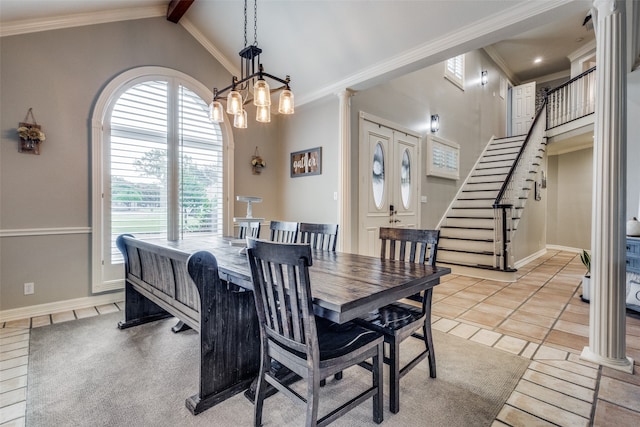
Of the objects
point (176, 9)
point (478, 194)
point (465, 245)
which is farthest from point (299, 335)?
point (478, 194)

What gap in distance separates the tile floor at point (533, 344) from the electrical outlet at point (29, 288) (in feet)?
0.91

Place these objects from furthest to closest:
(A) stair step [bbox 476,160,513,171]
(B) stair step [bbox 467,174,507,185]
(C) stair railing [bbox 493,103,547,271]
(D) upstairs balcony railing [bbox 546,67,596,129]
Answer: (A) stair step [bbox 476,160,513,171]
(B) stair step [bbox 467,174,507,185]
(D) upstairs balcony railing [bbox 546,67,596,129]
(C) stair railing [bbox 493,103,547,271]

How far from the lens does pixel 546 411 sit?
166 centimetres

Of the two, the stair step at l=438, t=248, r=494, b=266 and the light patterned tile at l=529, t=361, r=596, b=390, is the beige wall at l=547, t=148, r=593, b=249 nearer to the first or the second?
the stair step at l=438, t=248, r=494, b=266

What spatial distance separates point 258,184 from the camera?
4.82 metres

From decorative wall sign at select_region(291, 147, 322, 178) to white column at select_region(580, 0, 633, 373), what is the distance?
3027mm

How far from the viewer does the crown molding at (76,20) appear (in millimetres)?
2885

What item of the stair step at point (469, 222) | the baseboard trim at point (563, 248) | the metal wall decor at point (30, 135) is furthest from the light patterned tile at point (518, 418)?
the baseboard trim at point (563, 248)

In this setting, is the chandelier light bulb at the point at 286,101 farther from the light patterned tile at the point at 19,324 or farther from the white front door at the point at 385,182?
the light patterned tile at the point at 19,324

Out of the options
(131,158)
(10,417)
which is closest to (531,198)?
(131,158)

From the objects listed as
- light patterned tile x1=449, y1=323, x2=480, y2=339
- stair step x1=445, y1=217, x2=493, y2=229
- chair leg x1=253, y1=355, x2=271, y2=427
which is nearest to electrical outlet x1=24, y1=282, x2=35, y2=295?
chair leg x1=253, y1=355, x2=271, y2=427

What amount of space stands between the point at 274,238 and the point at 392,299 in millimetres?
1897

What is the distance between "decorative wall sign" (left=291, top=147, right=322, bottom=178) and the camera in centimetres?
439

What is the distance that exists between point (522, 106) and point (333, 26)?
28.4ft
